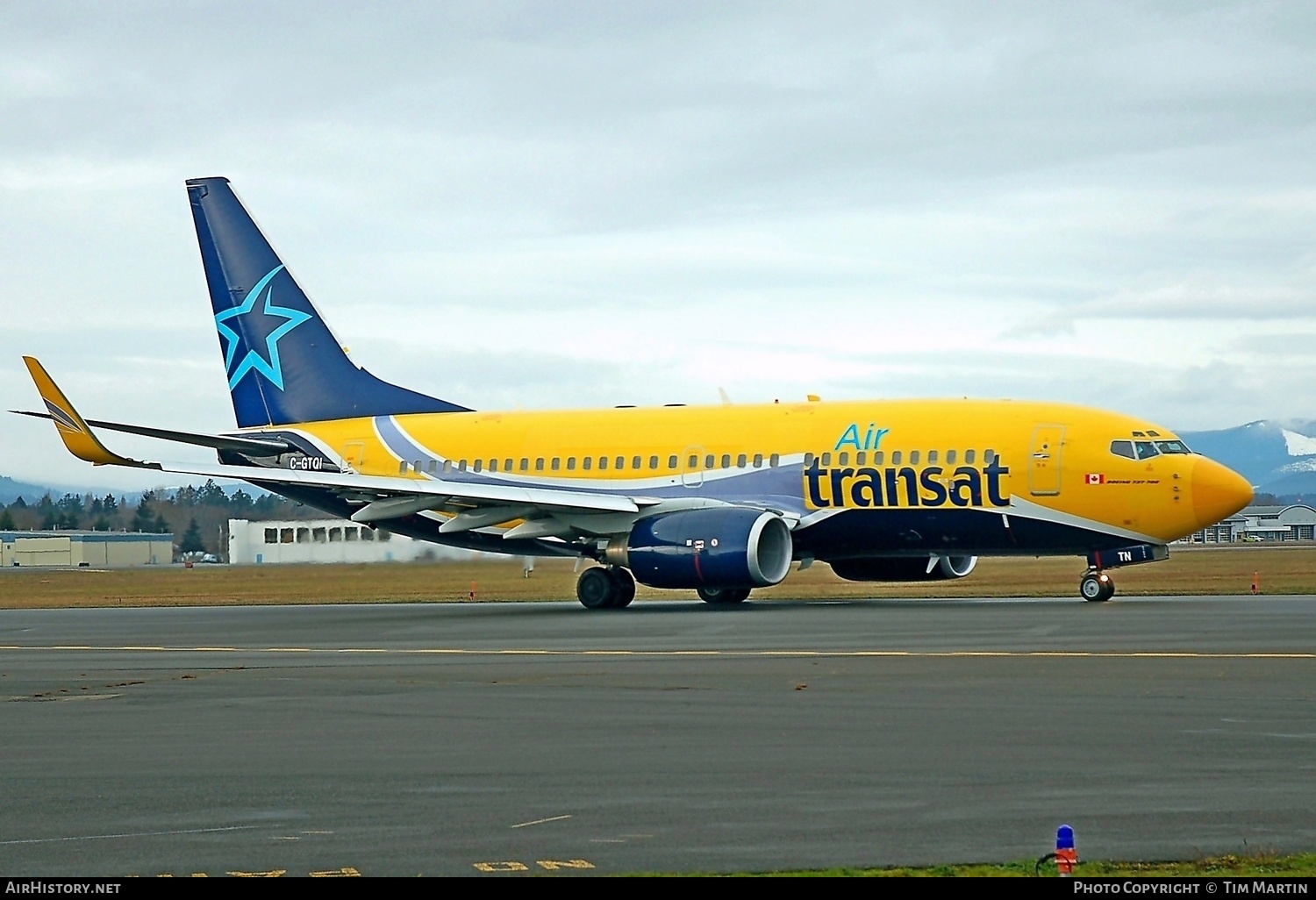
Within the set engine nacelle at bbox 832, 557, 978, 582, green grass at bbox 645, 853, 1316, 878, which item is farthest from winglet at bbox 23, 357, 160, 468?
green grass at bbox 645, 853, 1316, 878

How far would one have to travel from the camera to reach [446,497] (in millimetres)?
33438

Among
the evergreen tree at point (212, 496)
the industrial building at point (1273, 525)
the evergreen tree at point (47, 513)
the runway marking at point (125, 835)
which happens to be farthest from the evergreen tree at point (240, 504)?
the industrial building at point (1273, 525)

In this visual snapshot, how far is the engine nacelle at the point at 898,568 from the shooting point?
34781 mm

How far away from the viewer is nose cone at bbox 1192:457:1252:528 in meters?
30.8

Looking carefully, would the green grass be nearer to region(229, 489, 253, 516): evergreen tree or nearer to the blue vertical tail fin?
the blue vertical tail fin

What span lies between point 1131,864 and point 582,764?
A: 488cm

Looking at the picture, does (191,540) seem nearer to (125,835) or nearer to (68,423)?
(68,423)

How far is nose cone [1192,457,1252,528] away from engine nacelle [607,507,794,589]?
7.77 metres

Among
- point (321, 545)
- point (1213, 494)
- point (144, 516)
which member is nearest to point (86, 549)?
point (144, 516)

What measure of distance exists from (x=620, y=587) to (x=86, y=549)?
88.8 meters

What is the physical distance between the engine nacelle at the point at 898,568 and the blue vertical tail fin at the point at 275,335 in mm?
10666

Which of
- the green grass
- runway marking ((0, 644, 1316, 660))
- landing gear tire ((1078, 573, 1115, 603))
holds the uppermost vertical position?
landing gear tire ((1078, 573, 1115, 603))

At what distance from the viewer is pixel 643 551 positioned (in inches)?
1288
